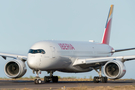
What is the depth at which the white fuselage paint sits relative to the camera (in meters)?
28.0

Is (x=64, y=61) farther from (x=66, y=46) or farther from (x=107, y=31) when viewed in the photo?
(x=107, y=31)

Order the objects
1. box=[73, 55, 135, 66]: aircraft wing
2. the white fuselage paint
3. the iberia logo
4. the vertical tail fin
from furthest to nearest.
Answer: the vertical tail fin
the iberia logo
box=[73, 55, 135, 66]: aircraft wing
the white fuselage paint

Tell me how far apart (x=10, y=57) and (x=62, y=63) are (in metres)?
7.70

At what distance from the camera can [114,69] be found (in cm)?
3044

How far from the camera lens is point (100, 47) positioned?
39.3 m

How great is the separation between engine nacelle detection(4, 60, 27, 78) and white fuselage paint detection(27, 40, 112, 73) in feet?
11.5

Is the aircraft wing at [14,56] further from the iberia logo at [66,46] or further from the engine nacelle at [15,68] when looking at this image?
the iberia logo at [66,46]

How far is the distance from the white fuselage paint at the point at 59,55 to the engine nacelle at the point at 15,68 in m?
3.50

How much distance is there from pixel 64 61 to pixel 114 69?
488cm

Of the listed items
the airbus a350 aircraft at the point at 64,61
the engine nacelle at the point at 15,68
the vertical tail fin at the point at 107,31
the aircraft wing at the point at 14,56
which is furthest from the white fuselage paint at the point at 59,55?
the vertical tail fin at the point at 107,31

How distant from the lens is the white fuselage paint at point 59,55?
28.0 metres

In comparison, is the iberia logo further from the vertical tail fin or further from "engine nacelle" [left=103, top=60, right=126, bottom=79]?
the vertical tail fin

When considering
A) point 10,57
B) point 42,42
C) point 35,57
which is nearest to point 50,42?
point 42,42

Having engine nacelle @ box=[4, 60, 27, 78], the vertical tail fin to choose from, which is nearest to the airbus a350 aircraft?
engine nacelle @ box=[4, 60, 27, 78]
